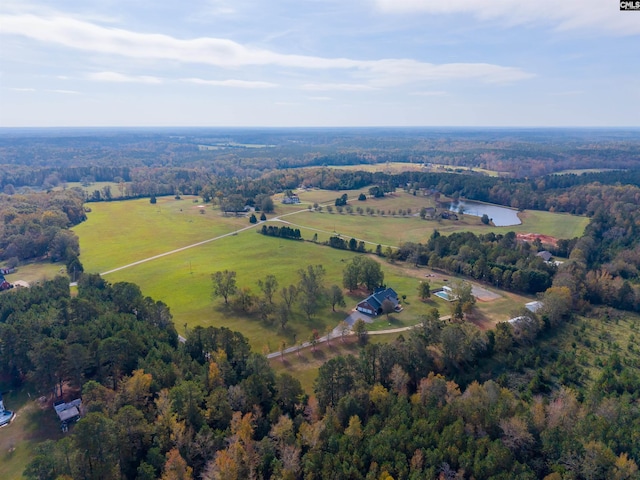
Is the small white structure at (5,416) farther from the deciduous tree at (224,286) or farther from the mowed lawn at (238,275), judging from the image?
the deciduous tree at (224,286)

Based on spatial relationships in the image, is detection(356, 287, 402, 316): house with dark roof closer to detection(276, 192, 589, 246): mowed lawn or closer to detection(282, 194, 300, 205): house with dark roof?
detection(276, 192, 589, 246): mowed lawn

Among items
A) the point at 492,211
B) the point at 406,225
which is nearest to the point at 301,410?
the point at 406,225

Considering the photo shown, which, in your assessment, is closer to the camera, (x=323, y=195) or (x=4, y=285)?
(x=4, y=285)

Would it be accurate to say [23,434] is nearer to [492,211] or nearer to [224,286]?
[224,286]

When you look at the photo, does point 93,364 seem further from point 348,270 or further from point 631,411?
point 631,411

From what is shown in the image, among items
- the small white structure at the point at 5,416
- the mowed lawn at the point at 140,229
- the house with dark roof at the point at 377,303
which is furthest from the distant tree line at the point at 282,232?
A: the small white structure at the point at 5,416

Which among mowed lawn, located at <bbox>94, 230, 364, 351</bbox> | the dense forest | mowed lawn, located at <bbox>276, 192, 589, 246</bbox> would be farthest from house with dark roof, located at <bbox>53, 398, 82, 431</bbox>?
mowed lawn, located at <bbox>276, 192, 589, 246</bbox>

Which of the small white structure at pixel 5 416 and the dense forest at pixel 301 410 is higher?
the dense forest at pixel 301 410
